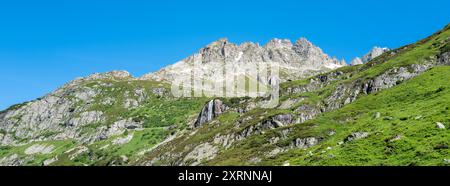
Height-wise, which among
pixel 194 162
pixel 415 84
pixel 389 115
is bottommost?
pixel 194 162

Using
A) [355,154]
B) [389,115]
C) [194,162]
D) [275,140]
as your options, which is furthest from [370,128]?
[194,162]

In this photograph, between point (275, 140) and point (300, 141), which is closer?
point (300, 141)
